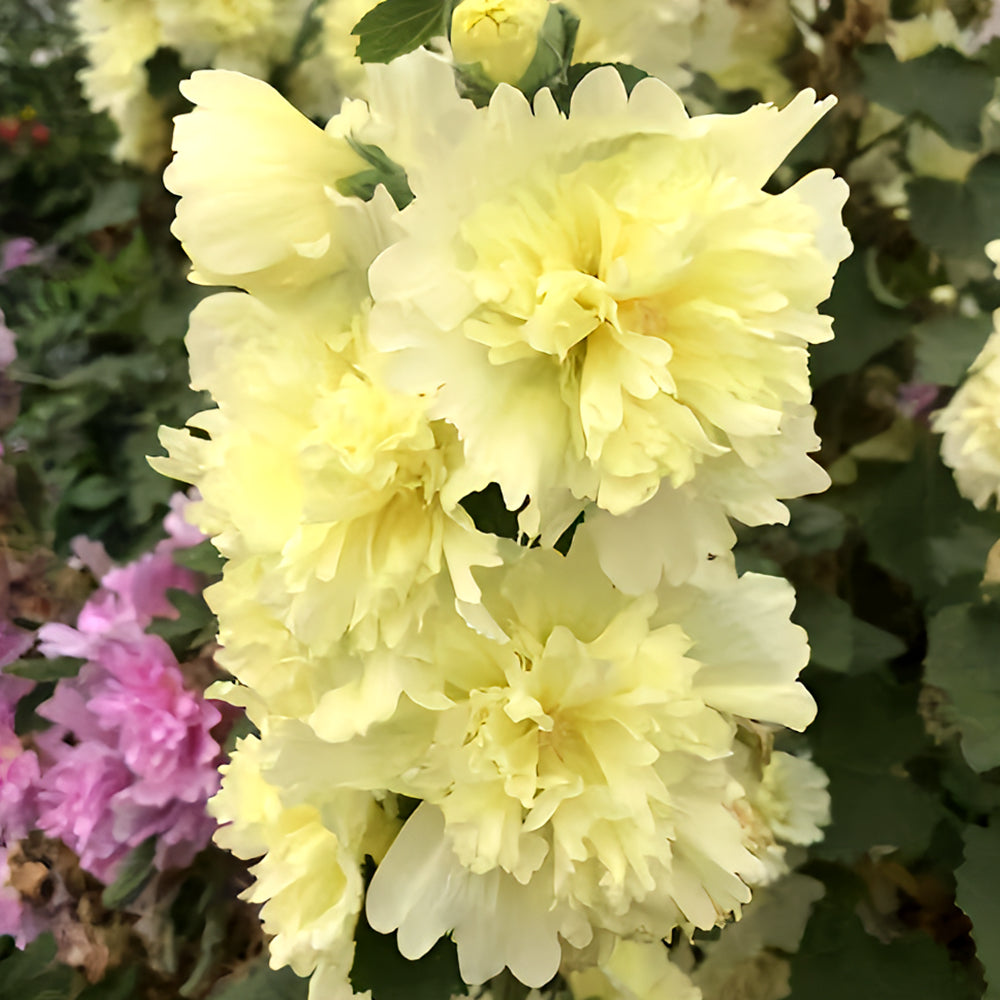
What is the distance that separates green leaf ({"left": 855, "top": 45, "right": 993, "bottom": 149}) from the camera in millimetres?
562

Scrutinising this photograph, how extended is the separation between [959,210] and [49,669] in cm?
68

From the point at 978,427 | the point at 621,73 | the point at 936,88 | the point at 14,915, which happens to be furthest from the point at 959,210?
the point at 14,915

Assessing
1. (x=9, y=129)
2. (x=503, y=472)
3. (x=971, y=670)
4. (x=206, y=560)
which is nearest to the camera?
(x=503, y=472)

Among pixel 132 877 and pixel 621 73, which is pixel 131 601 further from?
pixel 621 73

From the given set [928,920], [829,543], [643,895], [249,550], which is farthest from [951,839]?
[249,550]

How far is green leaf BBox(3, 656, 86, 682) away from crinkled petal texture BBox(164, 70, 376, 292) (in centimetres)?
39

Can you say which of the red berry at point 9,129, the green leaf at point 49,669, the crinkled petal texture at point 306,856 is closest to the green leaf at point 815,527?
the crinkled petal texture at point 306,856

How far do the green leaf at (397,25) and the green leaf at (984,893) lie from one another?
A: 1.53ft

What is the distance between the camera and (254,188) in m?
0.26

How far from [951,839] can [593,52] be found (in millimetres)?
507

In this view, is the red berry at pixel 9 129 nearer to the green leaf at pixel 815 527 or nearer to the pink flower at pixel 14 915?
the pink flower at pixel 14 915

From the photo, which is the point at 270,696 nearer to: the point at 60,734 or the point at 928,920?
the point at 60,734

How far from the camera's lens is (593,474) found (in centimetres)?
25

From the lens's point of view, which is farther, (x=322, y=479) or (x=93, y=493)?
(x=93, y=493)
